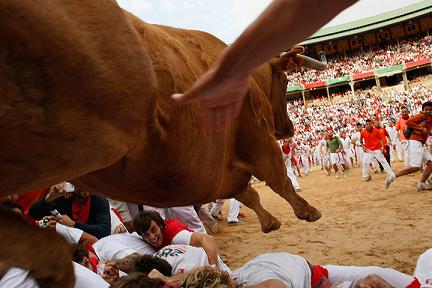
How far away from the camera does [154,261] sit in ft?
12.1

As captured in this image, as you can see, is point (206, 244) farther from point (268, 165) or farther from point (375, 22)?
point (375, 22)

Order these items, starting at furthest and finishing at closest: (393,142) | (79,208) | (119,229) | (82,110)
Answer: (393,142) → (119,229) → (79,208) → (82,110)

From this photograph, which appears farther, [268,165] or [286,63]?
[286,63]

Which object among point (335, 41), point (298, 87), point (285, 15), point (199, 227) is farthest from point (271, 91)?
point (335, 41)

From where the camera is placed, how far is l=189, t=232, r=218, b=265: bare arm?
4.39 meters

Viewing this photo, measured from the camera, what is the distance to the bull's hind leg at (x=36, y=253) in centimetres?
146

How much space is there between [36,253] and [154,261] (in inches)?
90.2

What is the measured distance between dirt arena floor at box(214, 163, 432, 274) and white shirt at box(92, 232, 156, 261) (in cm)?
181

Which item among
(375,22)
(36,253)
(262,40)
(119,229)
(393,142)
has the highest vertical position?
(262,40)

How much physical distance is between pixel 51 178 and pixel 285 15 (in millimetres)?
1036

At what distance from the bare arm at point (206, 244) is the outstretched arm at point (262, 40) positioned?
3448 mm

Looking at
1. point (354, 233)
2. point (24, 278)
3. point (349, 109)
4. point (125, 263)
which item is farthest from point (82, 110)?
point (349, 109)

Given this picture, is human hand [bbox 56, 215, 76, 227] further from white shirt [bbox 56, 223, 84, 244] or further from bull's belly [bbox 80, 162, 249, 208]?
bull's belly [bbox 80, 162, 249, 208]

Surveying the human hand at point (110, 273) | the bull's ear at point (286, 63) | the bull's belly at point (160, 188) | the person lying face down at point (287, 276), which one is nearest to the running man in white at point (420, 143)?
the bull's ear at point (286, 63)
